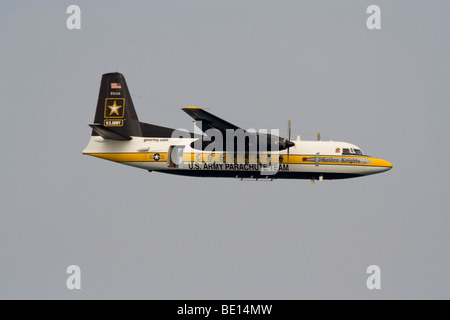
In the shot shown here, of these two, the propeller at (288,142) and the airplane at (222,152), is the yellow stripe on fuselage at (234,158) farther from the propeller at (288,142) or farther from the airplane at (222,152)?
the propeller at (288,142)

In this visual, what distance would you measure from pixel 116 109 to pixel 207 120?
18.0 ft

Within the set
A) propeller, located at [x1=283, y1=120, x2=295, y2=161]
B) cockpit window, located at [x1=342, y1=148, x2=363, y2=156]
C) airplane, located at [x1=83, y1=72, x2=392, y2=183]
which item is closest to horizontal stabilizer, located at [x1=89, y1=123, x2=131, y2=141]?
airplane, located at [x1=83, y1=72, x2=392, y2=183]

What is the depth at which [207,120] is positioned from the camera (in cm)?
4469

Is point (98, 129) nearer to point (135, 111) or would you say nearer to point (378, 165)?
point (135, 111)

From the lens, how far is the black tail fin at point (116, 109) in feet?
156

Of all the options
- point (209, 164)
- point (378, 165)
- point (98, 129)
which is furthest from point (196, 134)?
point (378, 165)

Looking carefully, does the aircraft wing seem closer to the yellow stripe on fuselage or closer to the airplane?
the airplane

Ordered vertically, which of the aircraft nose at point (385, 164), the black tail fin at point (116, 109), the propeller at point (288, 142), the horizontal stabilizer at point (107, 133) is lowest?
the aircraft nose at point (385, 164)

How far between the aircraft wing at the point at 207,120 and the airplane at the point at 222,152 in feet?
0.15

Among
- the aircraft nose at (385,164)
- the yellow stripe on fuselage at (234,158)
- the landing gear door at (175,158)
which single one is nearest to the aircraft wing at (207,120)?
the yellow stripe on fuselage at (234,158)

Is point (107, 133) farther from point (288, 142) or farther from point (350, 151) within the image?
point (350, 151)

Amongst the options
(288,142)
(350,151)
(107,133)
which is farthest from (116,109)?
(350,151)

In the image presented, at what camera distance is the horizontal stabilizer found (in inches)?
1816

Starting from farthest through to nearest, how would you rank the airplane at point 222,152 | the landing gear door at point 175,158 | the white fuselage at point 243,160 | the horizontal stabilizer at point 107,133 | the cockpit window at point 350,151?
the cockpit window at point 350,151, the landing gear door at point 175,158, the white fuselage at point 243,160, the horizontal stabilizer at point 107,133, the airplane at point 222,152
